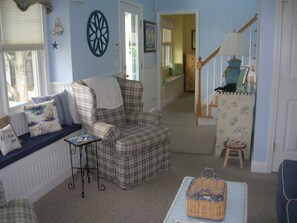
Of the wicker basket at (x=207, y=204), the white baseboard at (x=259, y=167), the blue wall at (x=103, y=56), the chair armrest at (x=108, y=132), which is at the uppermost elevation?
the blue wall at (x=103, y=56)

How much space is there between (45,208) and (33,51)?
5.36ft

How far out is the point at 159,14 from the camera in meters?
6.49

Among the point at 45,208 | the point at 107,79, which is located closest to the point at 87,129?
the point at 107,79

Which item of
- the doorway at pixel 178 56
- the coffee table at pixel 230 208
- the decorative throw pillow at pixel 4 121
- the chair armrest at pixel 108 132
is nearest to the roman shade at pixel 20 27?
the decorative throw pillow at pixel 4 121

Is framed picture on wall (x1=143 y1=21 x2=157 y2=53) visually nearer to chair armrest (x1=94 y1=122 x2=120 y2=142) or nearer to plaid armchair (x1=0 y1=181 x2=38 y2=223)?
chair armrest (x1=94 y1=122 x2=120 y2=142)

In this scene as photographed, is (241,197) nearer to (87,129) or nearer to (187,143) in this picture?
(87,129)

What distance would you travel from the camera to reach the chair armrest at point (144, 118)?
12.3 ft

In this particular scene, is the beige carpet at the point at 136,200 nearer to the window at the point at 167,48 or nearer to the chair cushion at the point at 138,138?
the chair cushion at the point at 138,138

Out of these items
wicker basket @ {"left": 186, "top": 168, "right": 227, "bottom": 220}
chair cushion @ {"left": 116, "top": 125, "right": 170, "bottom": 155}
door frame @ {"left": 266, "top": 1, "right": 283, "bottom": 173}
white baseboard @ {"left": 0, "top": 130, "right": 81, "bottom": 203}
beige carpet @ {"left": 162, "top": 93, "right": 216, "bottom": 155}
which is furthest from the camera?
beige carpet @ {"left": 162, "top": 93, "right": 216, "bottom": 155}

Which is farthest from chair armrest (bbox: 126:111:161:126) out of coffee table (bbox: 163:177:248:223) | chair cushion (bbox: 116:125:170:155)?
coffee table (bbox: 163:177:248:223)

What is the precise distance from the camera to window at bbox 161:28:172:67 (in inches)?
312

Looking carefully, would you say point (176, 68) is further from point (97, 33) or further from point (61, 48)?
point (61, 48)

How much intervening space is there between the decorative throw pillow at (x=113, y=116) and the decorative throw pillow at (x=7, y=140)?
1.00m

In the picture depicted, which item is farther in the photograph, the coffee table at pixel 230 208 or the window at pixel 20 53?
the window at pixel 20 53
